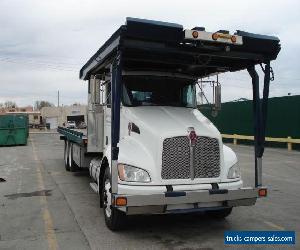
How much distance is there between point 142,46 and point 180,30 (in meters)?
0.62

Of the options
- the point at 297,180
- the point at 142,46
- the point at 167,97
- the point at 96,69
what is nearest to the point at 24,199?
the point at 96,69

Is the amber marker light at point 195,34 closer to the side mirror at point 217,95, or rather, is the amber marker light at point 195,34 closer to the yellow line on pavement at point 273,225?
the side mirror at point 217,95

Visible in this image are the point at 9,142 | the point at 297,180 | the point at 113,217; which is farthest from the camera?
the point at 9,142

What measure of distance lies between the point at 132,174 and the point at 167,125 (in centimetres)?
102

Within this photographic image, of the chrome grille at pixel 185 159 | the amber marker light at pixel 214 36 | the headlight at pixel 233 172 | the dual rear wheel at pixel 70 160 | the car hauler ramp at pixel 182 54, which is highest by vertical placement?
the amber marker light at pixel 214 36

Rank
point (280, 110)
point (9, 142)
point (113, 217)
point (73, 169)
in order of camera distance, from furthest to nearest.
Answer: point (9, 142)
point (280, 110)
point (73, 169)
point (113, 217)

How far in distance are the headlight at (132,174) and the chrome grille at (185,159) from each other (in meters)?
0.27

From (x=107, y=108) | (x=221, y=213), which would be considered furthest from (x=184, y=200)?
(x=107, y=108)

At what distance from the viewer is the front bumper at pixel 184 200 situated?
20.0 feet

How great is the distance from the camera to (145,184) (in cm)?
639

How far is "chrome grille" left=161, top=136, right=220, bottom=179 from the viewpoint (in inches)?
259

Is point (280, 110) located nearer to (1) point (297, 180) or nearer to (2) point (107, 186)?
(1) point (297, 180)

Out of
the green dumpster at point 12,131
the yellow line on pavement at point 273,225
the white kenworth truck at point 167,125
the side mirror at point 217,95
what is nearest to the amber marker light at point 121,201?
the white kenworth truck at point 167,125

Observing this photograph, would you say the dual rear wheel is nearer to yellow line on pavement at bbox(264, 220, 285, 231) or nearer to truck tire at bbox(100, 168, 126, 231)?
truck tire at bbox(100, 168, 126, 231)
